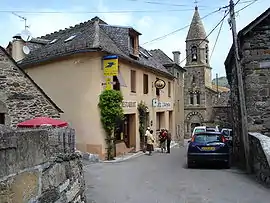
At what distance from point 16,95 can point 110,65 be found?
506 centimetres

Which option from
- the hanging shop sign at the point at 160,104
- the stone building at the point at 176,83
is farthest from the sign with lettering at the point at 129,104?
the stone building at the point at 176,83

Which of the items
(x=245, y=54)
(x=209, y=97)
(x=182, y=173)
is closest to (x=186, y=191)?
(x=182, y=173)

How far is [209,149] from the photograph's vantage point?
14461mm

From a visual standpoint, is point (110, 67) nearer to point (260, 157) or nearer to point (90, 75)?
point (90, 75)

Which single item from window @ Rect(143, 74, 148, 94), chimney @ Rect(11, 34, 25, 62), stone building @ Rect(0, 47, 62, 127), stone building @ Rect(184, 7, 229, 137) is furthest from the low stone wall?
stone building @ Rect(184, 7, 229, 137)

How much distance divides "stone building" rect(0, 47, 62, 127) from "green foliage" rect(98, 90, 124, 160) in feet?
10.7

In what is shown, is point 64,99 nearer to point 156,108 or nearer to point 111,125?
point 111,125

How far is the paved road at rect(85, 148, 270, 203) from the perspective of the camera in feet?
28.5

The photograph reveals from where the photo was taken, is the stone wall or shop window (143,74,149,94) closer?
the stone wall

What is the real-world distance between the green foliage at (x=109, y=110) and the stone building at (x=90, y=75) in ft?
0.84

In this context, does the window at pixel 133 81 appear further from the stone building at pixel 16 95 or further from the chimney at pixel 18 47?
the chimney at pixel 18 47

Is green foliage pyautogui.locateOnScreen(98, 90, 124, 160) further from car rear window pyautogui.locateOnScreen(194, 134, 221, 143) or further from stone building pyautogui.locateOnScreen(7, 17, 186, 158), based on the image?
car rear window pyautogui.locateOnScreen(194, 134, 221, 143)

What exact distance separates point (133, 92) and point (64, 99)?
455 centimetres

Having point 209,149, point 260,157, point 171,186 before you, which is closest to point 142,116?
point 209,149
